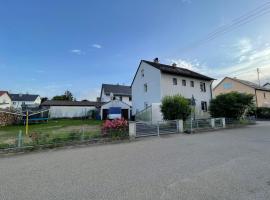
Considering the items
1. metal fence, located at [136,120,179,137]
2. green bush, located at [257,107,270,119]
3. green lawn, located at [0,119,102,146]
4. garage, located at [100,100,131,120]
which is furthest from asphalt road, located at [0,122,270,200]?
green bush, located at [257,107,270,119]

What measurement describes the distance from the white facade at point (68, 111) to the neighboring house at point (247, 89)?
30284 mm

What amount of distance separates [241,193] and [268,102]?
40.0 metres

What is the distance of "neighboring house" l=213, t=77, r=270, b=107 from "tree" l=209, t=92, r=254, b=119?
16627mm

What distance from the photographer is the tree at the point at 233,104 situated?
17.5m

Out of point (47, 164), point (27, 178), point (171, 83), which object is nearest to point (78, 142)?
point (47, 164)

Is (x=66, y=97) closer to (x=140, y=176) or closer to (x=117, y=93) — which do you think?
(x=117, y=93)

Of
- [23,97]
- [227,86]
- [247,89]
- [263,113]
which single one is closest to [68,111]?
[227,86]

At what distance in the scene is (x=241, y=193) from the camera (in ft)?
11.9

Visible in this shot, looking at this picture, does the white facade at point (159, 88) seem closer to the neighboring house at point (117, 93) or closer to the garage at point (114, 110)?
the garage at point (114, 110)

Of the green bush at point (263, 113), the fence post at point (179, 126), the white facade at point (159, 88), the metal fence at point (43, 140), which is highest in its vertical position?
the white facade at point (159, 88)

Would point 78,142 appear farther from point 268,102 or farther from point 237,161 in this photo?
point 268,102

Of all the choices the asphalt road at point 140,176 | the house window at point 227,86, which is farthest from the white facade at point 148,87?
the house window at point 227,86

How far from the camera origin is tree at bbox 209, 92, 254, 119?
17.5 m

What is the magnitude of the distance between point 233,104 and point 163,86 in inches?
→ 299
